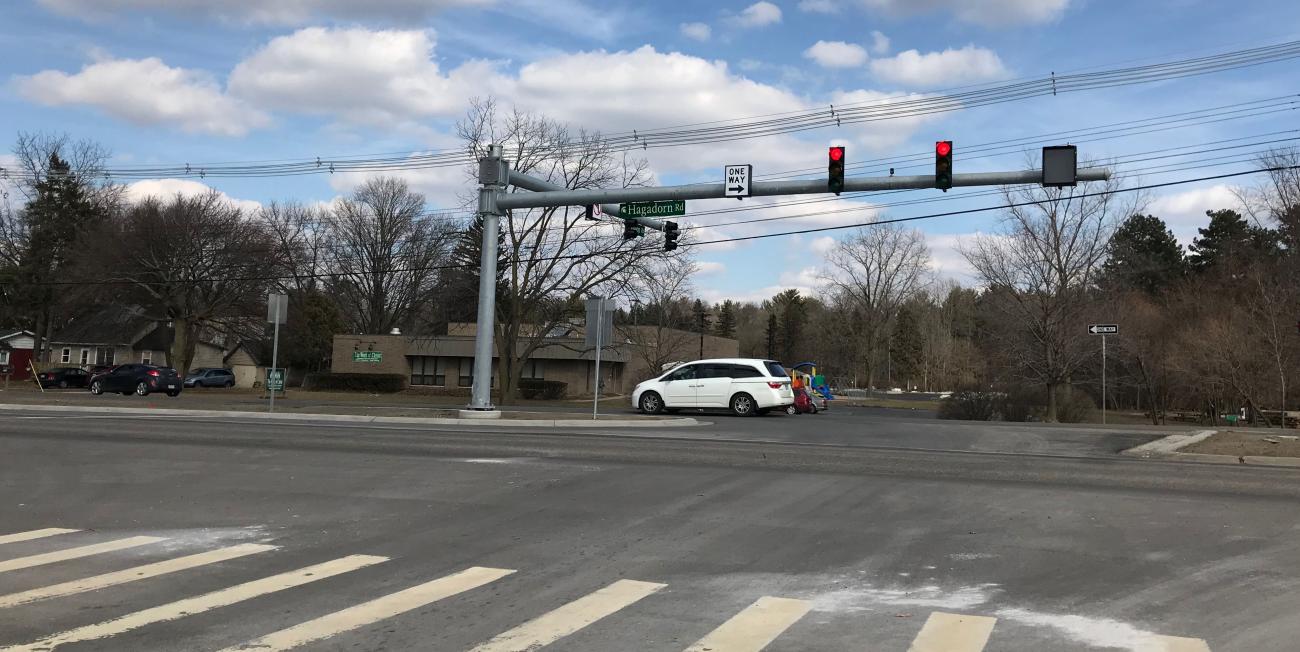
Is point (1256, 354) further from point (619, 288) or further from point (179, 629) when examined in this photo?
point (179, 629)

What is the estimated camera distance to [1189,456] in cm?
1573

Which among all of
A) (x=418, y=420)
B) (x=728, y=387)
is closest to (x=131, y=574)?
(x=418, y=420)

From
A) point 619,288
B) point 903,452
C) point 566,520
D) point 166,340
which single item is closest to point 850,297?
point 619,288

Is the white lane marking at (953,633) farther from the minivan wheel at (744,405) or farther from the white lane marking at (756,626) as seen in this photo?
the minivan wheel at (744,405)

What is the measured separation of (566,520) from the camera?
9289 mm

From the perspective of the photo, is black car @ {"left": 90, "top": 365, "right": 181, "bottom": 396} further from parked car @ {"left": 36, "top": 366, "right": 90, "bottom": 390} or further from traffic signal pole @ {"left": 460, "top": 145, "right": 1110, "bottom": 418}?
traffic signal pole @ {"left": 460, "top": 145, "right": 1110, "bottom": 418}

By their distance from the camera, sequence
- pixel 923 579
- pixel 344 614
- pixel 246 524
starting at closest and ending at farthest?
pixel 344 614, pixel 923 579, pixel 246 524

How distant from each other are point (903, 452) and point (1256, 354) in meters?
29.3

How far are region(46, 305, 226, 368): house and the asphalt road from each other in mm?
66781

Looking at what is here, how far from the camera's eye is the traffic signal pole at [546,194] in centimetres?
1905

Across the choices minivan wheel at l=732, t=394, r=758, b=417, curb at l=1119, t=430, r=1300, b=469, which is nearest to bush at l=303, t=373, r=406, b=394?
minivan wheel at l=732, t=394, r=758, b=417

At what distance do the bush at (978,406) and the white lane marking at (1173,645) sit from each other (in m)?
33.2

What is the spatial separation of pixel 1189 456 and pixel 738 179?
32.8 ft

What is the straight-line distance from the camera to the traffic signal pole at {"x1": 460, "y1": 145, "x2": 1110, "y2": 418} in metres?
19.0
